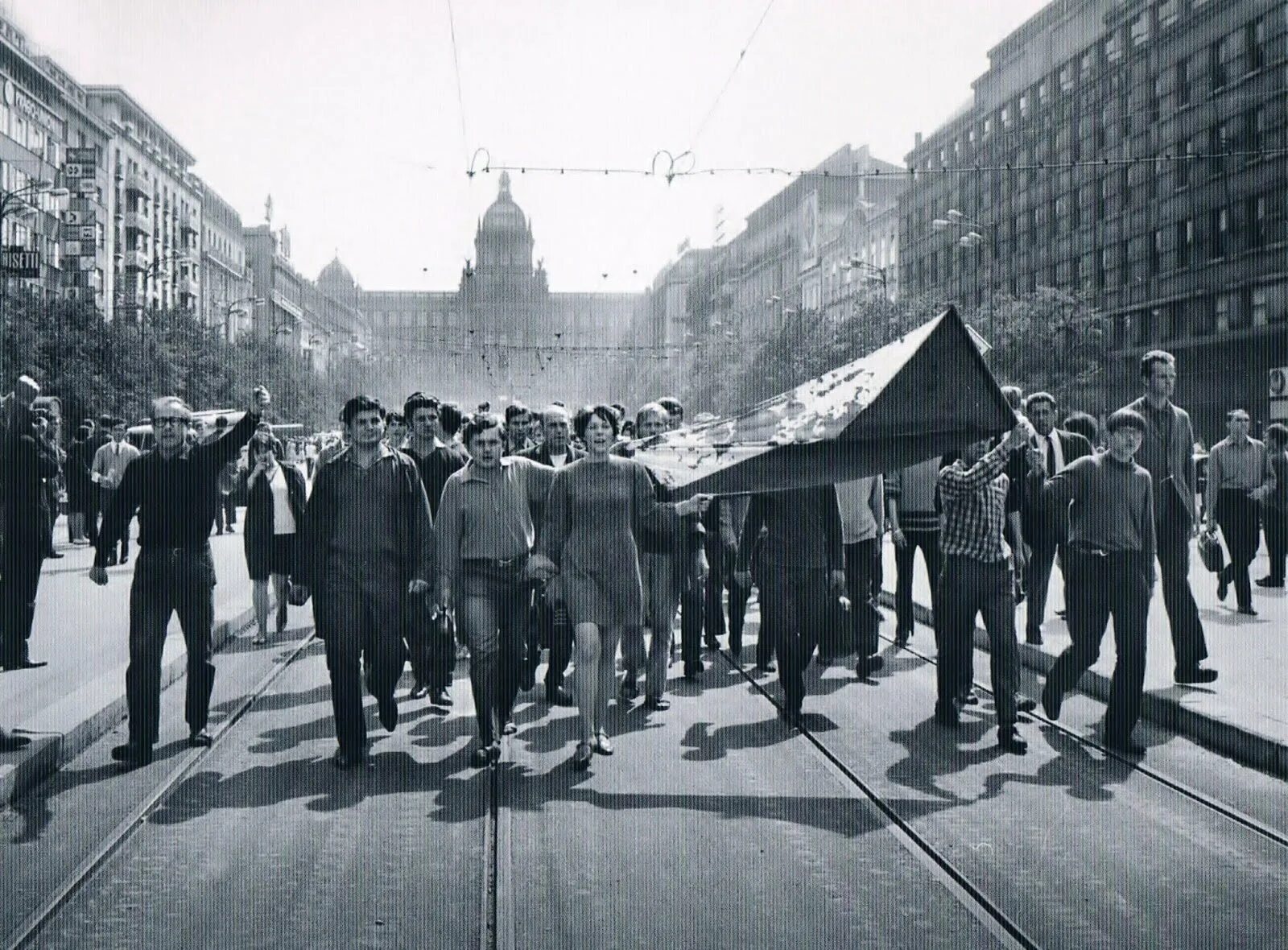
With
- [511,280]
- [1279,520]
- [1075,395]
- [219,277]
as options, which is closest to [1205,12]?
[1075,395]

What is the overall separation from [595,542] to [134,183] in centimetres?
7477

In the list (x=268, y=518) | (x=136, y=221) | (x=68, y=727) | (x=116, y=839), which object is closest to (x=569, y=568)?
(x=116, y=839)

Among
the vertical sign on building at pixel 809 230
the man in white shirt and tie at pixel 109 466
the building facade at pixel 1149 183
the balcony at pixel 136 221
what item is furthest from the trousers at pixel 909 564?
the vertical sign on building at pixel 809 230

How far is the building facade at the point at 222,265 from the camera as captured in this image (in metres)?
93.1

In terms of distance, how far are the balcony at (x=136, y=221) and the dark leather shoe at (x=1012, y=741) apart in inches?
2939

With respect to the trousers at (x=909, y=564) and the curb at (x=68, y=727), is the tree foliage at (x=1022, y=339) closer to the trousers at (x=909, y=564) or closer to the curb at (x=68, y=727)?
the trousers at (x=909, y=564)

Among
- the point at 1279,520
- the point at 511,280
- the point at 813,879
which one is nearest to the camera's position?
the point at 813,879

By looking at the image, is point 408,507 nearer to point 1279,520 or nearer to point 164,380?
point 1279,520

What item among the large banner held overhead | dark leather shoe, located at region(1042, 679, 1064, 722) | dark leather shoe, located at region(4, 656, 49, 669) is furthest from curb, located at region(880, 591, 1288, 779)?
dark leather shoe, located at region(4, 656, 49, 669)

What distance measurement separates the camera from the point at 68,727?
25.1ft

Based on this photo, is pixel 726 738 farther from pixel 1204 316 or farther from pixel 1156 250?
pixel 1156 250

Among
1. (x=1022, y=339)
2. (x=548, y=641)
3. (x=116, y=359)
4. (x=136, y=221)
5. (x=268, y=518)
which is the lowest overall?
(x=548, y=641)

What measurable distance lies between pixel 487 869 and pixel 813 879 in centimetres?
114

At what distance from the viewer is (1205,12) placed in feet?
152
